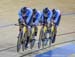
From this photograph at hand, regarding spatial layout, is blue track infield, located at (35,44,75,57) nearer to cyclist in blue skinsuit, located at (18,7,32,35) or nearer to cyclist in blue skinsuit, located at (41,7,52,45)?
cyclist in blue skinsuit, located at (41,7,52,45)

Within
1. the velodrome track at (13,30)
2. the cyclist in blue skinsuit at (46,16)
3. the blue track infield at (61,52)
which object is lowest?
the blue track infield at (61,52)

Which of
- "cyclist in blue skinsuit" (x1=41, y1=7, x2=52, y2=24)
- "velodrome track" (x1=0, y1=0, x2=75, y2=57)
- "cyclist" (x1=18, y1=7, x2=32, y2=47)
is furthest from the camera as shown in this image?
"velodrome track" (x1=0, y1=0, x2=75, y2=57)

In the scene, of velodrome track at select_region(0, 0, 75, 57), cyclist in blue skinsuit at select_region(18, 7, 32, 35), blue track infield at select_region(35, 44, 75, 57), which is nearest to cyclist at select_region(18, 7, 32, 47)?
cyclist in blue skinsuit at select_region(18, 7, 32, 35)

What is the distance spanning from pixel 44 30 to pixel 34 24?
2.31 ft

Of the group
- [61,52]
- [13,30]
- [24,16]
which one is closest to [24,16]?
Result: [24,16]

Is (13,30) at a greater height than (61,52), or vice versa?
(13,30)

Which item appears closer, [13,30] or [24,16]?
[24,16]

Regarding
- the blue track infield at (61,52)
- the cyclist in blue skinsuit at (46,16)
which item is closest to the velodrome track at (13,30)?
the blue track infield at (61,52)

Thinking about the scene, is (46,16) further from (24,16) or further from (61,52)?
(61,52)

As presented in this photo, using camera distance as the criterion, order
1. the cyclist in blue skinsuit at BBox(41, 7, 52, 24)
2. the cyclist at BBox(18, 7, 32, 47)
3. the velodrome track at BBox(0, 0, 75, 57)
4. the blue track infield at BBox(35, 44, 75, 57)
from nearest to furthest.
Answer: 1. the cyclist at BBox(18, 7, 32, 47)
2. the blue track infield at BBox(35, 44, 75, 57)
3. the cyclist in blue skinsuit at BBox(41, 7, 52, 24)
4. the velodrome track at BBox(0, 0, 75, 57)

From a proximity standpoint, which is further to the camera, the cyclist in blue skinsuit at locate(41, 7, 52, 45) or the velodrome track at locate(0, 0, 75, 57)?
the velodrome track at locate(0, 0, 75, 57)

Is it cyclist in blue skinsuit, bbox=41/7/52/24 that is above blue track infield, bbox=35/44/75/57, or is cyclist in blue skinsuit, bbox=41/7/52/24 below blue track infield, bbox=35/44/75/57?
above

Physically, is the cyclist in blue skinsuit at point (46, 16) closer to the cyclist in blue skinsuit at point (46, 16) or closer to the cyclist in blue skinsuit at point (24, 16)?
the cyclist in blue skinsuit at point (46, 16)

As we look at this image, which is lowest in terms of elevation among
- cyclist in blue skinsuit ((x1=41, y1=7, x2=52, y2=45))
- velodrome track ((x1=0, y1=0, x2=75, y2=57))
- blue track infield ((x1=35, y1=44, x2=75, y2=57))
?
blue track infield ((x1=35, y1=44, x2=75, y2=57))
